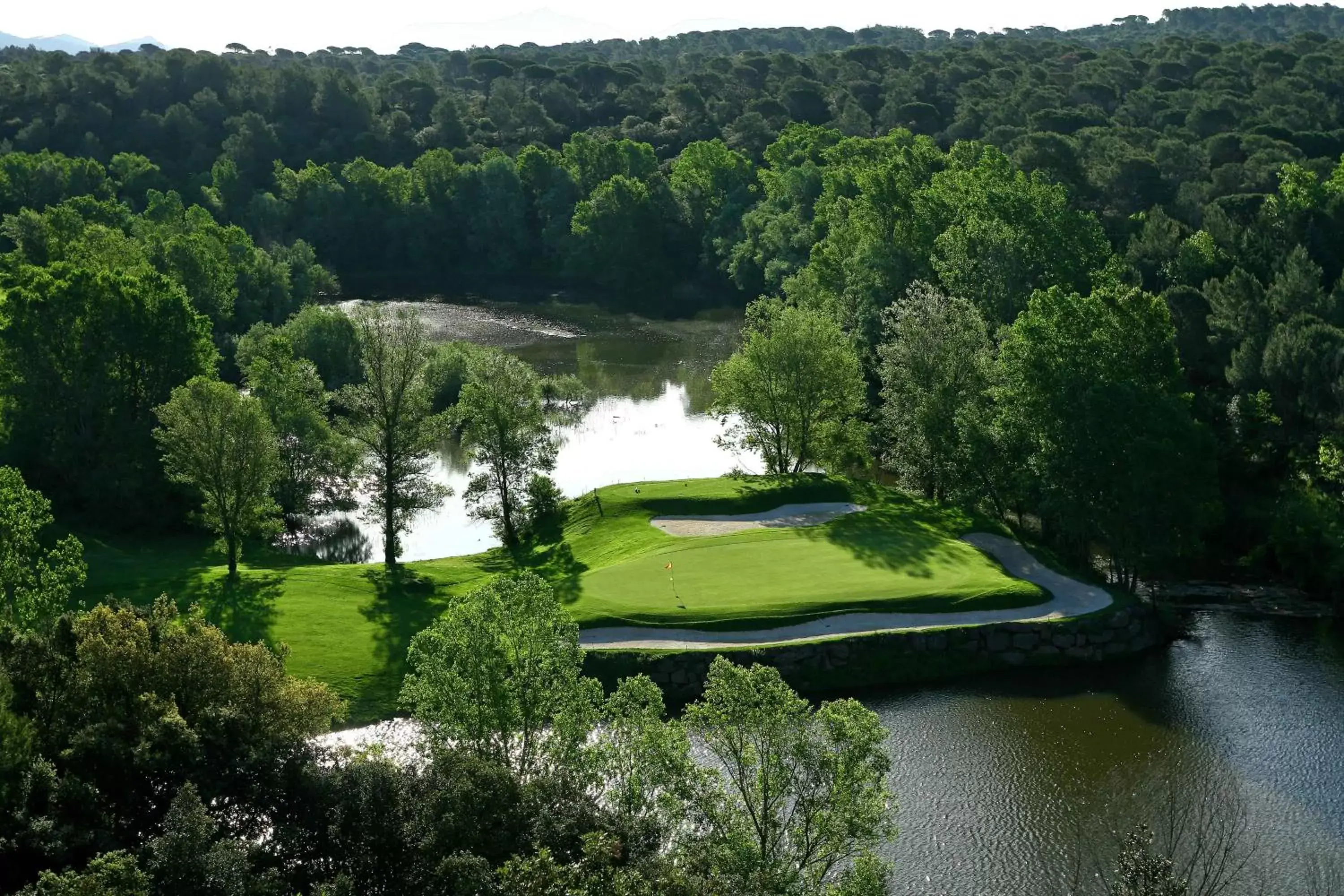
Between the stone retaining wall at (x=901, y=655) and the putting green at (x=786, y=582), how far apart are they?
146 centimetres

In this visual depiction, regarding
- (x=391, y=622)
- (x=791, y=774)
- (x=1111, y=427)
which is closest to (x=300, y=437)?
(x=391, y=622)

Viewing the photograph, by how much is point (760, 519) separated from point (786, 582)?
21.4ft

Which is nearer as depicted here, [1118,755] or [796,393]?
[1118,755]

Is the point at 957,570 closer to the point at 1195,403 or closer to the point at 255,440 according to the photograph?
the point at 1195,403

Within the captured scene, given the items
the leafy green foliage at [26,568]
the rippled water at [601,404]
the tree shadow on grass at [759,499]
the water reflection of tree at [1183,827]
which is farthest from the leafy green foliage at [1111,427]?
the leafy green foliage at [26,568]

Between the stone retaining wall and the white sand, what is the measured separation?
1.18 ft

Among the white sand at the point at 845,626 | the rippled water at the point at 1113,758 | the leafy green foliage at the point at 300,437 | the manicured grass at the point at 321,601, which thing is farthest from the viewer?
the leafy green foliage at the point at 300,437

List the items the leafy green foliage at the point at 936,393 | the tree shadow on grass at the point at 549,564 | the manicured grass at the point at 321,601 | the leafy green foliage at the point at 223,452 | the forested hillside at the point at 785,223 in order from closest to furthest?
the manicured grass at the point at 321,601 < the tree shadow on grass at the point at 549,564 < the leafy green foliage at the point at 223,452 < the forested hillside at the point at 785,223 < the leafy green foliage at the point at 936,393

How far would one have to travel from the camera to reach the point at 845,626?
130ft

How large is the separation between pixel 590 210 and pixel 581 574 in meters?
72.8

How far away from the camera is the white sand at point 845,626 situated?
38750mm

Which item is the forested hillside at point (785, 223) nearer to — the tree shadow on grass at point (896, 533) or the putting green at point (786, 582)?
the tree shadow on grass at point (896, 533)

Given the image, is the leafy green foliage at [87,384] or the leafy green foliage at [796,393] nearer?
the leafy green foliage at [87,384]

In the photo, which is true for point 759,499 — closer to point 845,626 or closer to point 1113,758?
point 845,626
